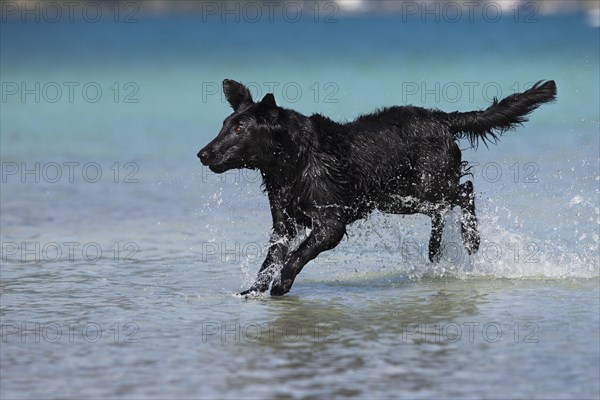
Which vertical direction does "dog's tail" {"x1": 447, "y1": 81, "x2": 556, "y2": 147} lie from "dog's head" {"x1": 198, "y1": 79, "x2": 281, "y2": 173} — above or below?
above

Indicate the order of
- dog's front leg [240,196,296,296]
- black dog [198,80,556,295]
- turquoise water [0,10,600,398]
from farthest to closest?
dog's front leg [240,196,296,296], black dog [198,80,556,295], turquoise water [0,10,600,398]

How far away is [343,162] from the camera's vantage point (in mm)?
7926

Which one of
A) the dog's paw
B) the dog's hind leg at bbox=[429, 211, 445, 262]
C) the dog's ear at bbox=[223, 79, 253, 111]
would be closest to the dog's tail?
the dog's hind leg at bbox=[429, 211, 445, 262]

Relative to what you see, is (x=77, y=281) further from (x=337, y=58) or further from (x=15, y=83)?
(x=337, y=58)

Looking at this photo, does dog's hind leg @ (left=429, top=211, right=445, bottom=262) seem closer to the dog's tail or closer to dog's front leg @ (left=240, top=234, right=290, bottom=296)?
the dog's tail

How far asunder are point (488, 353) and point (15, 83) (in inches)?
1005

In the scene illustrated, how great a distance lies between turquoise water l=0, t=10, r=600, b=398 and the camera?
547 centimetres

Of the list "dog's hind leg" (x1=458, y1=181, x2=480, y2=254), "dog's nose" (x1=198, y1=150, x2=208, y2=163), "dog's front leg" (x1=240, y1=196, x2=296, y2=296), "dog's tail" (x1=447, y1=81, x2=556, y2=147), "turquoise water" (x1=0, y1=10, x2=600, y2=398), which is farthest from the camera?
"dog's tail" (x1=447, y1=81, x2=556, y2=147)

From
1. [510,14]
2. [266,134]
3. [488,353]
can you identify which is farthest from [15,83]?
[488,353]

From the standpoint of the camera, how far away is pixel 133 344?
6.20m

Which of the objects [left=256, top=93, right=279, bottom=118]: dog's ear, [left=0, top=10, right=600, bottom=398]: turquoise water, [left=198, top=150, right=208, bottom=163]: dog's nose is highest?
[left=256, top=93, right=279, bottom=118]: dog's ear

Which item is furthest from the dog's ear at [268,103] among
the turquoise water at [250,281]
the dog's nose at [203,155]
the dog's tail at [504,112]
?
the dog's tail at [504,112]

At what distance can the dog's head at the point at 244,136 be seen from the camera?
24.7 feet

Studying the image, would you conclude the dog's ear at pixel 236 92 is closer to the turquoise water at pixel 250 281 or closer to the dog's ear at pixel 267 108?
the dog's ear at pixel 267 108
